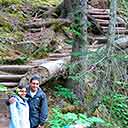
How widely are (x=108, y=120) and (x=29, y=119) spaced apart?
3.34 meters

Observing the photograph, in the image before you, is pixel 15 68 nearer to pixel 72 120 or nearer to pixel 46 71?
pixel 46 71

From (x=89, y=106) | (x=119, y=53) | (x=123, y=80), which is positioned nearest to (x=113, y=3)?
(x=119, y=53)

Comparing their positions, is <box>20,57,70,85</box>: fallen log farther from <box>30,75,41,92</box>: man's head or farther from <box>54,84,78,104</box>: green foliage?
<box>30,75,41,92</box>: man's head

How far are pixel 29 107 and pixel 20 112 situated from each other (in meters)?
0.40

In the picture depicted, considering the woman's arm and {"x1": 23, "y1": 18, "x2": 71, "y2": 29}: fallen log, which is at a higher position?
{"x1": 23, "y1": 18, "x2": 71, "y2": 29}: fallen log

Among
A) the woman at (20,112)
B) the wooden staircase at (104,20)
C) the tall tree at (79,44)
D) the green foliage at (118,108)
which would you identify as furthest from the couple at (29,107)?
the wooden staircase at (104,20)

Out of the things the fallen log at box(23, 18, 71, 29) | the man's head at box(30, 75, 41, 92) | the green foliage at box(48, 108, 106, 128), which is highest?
the fallen log at box(23, 18, 71, 29)

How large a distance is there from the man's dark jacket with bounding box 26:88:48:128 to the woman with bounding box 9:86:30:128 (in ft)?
0.87

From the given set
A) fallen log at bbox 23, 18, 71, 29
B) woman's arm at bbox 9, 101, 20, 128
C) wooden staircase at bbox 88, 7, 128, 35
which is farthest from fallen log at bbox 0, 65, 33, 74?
wooden staircase at bbox 88, 7, 128, 35

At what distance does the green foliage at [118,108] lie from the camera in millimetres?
10426

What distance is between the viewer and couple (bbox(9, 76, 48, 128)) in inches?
268

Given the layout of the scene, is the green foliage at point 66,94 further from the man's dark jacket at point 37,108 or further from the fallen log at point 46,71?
the man's dark jacket at point 37,108

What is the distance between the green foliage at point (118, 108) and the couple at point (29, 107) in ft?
10.6

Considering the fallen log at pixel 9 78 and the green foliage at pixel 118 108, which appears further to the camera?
the fallen log at pixel 9 78
